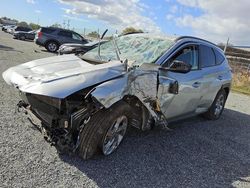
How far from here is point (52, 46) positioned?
23578 mm

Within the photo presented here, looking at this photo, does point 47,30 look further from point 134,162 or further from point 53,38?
point 134,162

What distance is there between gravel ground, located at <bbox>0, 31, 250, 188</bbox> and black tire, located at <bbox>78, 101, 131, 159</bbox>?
20cm

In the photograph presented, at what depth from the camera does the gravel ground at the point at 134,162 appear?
12.4 ft

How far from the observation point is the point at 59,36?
23766mm

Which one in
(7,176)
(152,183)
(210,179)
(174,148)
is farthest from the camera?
(174,148)

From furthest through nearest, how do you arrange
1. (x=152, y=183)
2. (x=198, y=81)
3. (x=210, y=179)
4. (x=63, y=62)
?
(x=198, y=81) → (x=63, y=62) → (x=210, y=179) → (x=152, y=183)

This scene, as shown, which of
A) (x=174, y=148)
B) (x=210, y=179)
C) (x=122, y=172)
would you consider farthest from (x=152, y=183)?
(x=174, y=148)

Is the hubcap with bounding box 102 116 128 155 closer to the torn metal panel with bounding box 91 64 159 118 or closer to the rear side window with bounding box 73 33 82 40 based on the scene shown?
the torn metal panel with bounding box 91 64 159 118

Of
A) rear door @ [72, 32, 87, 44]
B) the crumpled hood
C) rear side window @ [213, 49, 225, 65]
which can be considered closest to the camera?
the crumpled hood

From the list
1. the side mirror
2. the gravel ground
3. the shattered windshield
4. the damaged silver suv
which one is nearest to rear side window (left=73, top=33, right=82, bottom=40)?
the gravel ground

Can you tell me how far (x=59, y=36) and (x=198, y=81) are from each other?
19.2 metres

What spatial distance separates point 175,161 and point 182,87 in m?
1.32

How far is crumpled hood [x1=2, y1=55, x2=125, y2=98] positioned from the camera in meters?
3.73

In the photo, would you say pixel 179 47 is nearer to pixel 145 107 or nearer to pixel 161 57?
pixel 161 57
